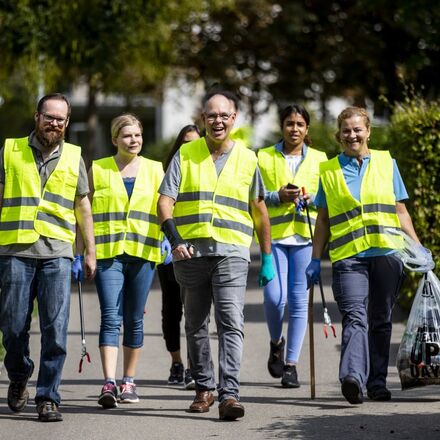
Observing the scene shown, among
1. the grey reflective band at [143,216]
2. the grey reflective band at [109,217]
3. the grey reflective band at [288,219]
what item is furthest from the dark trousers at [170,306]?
the grey reflective band at [109,217]

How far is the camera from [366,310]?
8.76m

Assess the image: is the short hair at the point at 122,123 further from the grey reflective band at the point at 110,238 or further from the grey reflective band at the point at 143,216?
the grey reflective band at the point at 110,238

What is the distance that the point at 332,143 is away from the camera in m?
21.2

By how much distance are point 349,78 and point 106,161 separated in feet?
60.3

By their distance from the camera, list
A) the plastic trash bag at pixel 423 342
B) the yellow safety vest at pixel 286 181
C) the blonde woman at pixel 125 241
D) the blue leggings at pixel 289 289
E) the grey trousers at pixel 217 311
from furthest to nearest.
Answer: the yellow safety vest at pixel 286 181, the blue leggings at pixel 289 289, the blonde woman at pixel 125 241, the plastic trash bag at pixel 423 342, the grey trousers at pixel 217 311

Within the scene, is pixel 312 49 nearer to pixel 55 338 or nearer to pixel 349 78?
pixel 349 78

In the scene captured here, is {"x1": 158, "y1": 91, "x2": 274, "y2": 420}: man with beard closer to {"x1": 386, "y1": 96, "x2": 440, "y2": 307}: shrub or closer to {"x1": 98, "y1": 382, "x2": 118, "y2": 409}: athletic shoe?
{"x1": 98, "y1": 382, "x2": 118, "y2": 409}: athletic shoe

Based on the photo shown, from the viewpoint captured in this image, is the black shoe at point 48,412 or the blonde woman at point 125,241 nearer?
the black shoe at point 48,412

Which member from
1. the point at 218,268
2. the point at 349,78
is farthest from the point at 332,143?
the point at 218,268

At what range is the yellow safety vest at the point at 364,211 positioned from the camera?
875cm

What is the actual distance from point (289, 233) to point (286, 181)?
418 millimetres

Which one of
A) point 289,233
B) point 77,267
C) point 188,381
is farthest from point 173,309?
point 77,267

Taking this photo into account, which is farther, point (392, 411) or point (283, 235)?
point (283, 235)

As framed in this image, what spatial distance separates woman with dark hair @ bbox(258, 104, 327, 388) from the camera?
973 centimetres
